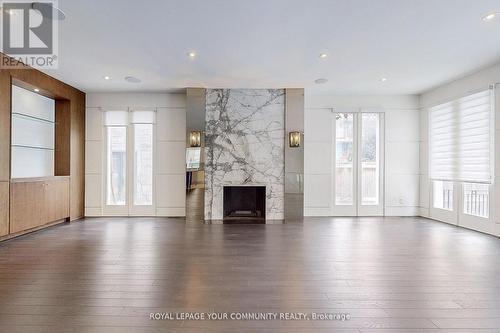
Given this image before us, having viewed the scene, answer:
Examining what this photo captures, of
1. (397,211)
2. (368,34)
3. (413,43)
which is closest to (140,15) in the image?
(368,34)

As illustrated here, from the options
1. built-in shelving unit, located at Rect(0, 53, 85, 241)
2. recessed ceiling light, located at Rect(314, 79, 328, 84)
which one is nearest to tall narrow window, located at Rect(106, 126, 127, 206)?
built-in shelving unit, located at Rect(0, 53, 85, 241)

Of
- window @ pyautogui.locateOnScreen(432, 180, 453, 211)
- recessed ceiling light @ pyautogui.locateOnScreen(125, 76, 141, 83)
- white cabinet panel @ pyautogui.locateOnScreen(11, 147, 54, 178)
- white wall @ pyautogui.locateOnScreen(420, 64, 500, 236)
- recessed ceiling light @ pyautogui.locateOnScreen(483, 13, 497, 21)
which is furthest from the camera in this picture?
window @ pyautogui.locateOnScreen(432, 180, 453, 211)

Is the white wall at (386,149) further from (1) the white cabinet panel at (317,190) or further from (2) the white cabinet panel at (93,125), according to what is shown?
(2) the white cabinet panel at (93,125)

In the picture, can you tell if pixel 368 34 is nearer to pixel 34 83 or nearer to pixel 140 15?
pixel 140 15

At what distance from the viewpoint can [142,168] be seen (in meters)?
7.12

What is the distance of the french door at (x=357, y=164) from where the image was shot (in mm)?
7250

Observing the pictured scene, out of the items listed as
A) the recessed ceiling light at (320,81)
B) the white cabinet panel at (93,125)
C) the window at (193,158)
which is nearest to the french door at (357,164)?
the recessed ceiling light at (320,81)

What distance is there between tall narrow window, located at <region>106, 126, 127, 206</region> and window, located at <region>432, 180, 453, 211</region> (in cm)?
728

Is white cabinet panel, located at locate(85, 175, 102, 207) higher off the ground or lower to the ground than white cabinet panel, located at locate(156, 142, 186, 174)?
lower

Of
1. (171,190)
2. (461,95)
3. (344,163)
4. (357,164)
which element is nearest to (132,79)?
(171,190)

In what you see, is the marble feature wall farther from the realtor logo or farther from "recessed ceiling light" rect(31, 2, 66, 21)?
"recessed ceiling light" rect(31, 2, 66, 21)

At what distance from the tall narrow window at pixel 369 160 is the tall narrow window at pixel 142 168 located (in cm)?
516

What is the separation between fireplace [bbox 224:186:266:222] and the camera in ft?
22.6

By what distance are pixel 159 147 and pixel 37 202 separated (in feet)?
8.68
